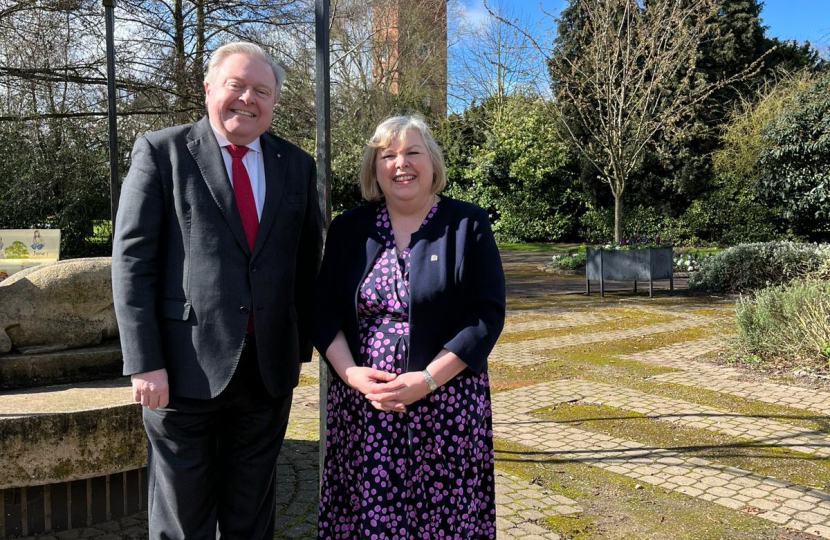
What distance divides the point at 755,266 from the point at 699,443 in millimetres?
8959

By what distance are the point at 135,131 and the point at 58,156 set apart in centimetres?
200

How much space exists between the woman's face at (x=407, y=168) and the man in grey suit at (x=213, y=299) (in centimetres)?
35

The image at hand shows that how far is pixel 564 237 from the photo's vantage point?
2575 cm

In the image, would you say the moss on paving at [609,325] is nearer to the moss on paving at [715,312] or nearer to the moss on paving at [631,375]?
the moss on paving at [715,312]

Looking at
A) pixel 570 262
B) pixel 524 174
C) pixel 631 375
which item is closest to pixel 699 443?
pixel 631 375

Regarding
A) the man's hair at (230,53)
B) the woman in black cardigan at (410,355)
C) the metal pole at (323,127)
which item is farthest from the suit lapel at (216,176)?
the metal pole at (323,127)

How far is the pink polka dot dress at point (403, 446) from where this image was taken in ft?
7.83

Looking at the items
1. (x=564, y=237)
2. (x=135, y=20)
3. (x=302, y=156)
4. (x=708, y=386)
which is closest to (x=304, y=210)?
(x=302, y=156)

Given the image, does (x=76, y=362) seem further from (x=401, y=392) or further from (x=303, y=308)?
(x=401, y=392)

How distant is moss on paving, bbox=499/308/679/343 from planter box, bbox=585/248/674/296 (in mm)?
1455

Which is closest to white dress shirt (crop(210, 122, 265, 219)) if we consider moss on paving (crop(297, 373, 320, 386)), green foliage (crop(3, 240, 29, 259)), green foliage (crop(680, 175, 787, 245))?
moss on paving (crop(297, 373, 320, 386))

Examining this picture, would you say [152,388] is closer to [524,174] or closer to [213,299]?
[213,299]

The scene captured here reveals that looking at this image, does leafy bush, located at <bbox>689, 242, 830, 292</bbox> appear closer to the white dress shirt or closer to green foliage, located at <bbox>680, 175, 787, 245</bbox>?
green foliage, located at <bbox>680, 175, 787, 245</bbox>

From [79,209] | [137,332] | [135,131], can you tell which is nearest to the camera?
[137,332]
